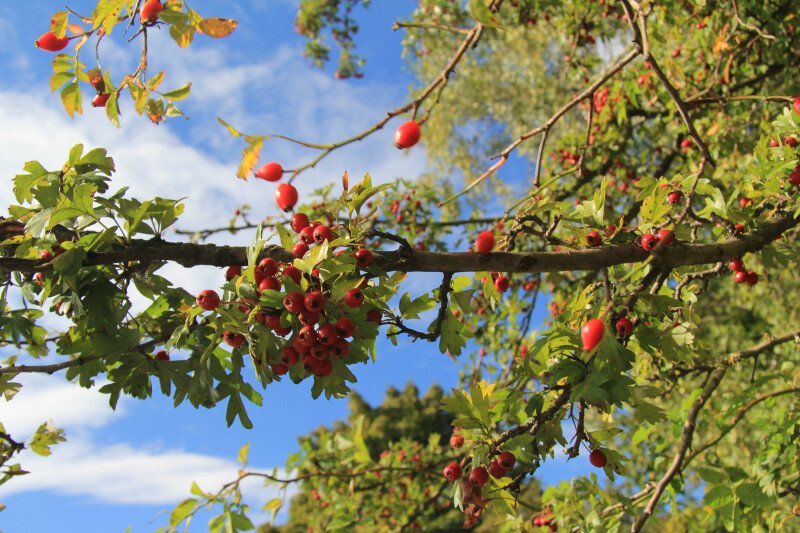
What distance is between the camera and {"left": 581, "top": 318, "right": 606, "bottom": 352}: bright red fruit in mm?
1756

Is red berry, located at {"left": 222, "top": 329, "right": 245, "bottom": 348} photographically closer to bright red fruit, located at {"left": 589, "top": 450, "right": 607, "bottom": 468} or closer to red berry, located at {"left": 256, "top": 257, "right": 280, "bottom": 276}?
red berry, located at {"left": 256, "top": 257, "right": 280, "bottom": 276}

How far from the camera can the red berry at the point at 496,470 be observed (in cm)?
195

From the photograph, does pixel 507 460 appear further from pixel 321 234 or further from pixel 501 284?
pixel 321 234

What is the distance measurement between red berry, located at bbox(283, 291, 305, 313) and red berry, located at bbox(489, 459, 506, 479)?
Result: 2.57ft

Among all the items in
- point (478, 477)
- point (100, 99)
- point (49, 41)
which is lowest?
point (478, 477)

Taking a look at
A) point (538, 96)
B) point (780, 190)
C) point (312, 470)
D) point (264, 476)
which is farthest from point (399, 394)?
point (780, 190)

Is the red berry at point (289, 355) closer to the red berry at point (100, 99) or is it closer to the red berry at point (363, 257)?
the red berry at point (363, 257)

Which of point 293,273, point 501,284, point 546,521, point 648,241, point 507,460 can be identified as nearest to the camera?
point 293,273

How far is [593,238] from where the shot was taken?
6.97ft

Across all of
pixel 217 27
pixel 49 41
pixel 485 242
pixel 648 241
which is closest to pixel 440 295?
pixel 485 242

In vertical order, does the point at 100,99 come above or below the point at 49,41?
below

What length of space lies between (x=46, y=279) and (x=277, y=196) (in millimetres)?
715

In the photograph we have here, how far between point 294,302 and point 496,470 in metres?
0.82

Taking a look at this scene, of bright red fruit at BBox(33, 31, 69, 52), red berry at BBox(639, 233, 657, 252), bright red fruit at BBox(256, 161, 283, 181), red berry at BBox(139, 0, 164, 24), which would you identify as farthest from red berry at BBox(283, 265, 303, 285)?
bright red fruit at BBox(33, 31, 69, 52)
